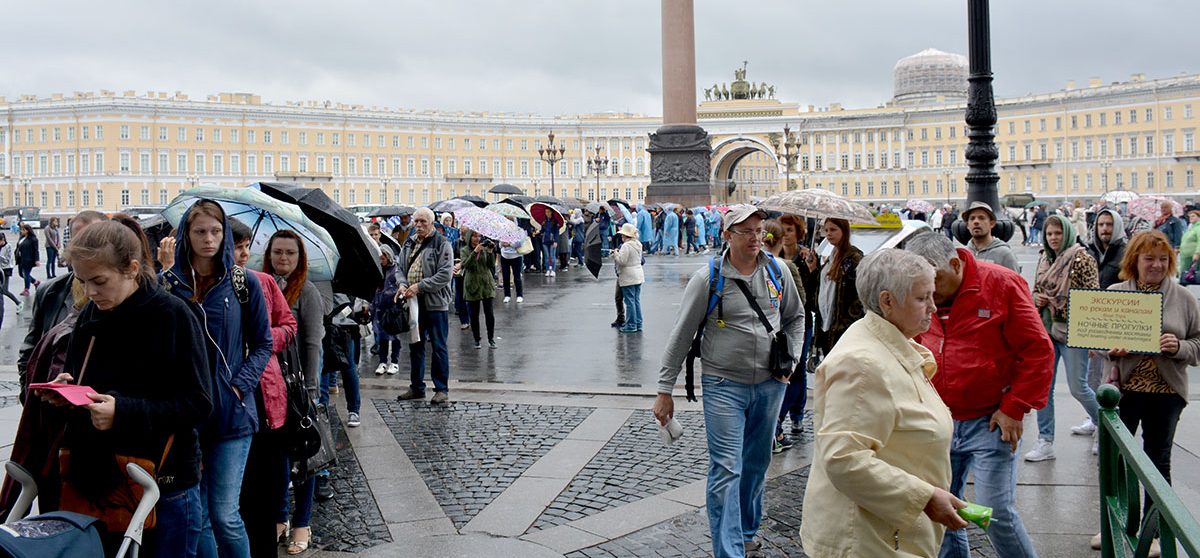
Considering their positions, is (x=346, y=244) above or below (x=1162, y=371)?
above

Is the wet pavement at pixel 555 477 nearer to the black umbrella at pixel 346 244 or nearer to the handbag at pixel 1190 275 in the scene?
the black umbrella at pixel 346 244

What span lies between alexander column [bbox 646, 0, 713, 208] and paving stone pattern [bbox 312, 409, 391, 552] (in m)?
26.1

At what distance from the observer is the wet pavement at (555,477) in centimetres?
509

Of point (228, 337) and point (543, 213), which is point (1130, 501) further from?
point (543, 213)

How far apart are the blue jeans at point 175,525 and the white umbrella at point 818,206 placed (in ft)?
12.8

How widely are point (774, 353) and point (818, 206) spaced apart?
2.04 meters

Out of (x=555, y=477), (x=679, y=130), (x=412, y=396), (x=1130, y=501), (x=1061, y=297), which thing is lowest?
(x=555, y=477)

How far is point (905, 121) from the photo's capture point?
101750 millimetres

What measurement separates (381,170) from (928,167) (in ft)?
182

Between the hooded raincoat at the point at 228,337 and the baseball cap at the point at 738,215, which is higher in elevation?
the baseball cap at the point at 738,215

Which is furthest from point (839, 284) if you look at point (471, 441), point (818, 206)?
point (471, 441)

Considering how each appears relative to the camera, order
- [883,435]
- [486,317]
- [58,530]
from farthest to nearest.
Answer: [486,317] → [883,435] → [58,530]

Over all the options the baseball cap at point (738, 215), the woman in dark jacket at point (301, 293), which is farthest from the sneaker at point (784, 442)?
the woman in dark jacket at point (301, 293)

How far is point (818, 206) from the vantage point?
21.4ft
